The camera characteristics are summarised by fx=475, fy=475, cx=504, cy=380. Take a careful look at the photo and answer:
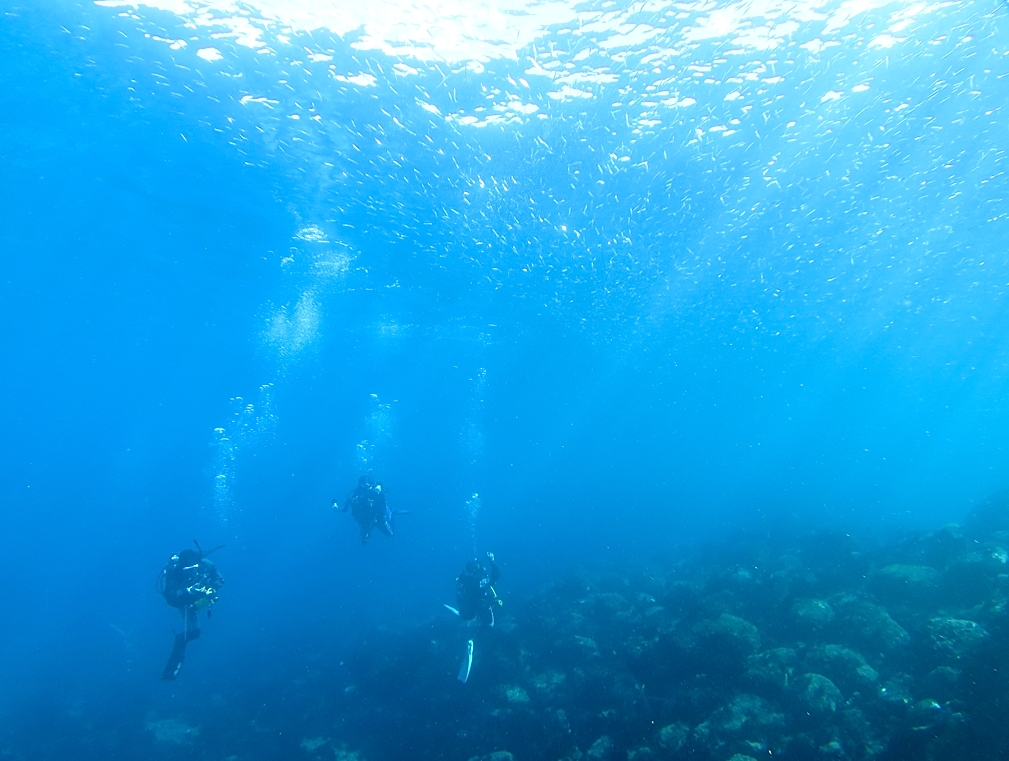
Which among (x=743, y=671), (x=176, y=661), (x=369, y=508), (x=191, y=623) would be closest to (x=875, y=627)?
(x=743, y=671)

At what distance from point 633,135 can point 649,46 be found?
2.67m

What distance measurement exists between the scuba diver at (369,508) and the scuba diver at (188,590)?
13.1ft

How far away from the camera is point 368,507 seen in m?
14.3

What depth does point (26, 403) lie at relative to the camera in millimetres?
50562

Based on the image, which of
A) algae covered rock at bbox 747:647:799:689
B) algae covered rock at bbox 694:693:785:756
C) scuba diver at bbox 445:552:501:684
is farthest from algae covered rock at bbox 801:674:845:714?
scuba diver at bbox 445:552:501:684

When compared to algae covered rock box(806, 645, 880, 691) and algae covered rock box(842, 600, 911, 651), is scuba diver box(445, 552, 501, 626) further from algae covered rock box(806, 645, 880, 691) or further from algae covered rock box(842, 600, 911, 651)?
algae covered rock box(842, 600, 911, 651)

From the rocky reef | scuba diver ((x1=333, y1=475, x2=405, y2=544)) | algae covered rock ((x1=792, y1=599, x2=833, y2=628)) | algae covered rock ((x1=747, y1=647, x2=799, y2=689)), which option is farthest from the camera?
scuba diver ((x1=333, y1=475, x2=405, y2=544))

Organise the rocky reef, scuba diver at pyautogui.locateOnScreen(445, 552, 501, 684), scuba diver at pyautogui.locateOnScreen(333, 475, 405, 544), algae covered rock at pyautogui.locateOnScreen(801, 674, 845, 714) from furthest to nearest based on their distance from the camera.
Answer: scuba diver at pyautogui.locateOnScreen(333, 475, 405, 544), scuba diver at pyautogui.locateOnScreen(445, 552, 501, 684), algae covered rock at pyautogui.locateOnScreen(801, 674, 845, 714), the rocky reef

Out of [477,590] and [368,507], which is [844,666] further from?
[368,507]

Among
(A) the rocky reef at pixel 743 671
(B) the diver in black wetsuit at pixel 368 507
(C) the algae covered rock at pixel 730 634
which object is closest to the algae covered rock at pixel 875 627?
(A) the rocky reef at pixel 743 671

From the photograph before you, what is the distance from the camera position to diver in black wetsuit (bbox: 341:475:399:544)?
14.2 meters

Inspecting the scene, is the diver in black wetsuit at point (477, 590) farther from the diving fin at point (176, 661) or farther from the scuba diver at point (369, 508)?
the diving fin at point (176, 661)

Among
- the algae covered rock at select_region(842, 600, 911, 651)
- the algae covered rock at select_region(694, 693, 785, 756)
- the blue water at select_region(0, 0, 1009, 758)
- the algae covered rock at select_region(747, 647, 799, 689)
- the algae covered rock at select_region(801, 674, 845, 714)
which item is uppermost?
the blue water at select_region(0, 0, 1009, 758)

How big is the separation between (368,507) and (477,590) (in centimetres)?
410
